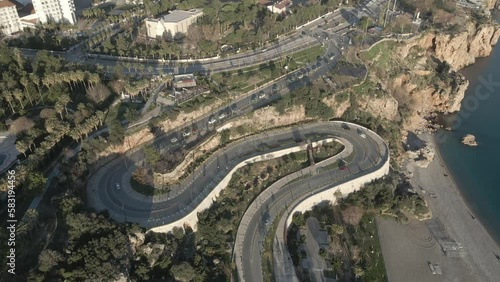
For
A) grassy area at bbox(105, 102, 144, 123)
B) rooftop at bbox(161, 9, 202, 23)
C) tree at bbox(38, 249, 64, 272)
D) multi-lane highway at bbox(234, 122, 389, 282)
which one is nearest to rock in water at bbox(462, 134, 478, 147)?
multi-lane highway at bbox(234, 122, 389, 282)

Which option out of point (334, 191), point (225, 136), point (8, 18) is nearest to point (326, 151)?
point (334, 191)

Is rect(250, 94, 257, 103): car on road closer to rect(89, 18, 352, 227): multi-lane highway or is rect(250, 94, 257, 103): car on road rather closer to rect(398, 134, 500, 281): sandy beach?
rect(89, 18, 352, 227): multi-lane highway

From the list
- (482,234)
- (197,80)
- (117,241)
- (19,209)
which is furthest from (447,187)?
(19,209)

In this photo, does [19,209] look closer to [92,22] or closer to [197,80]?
[197,80]

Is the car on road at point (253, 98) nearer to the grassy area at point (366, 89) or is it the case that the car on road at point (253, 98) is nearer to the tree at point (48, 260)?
the grassy area at point (366, 89)

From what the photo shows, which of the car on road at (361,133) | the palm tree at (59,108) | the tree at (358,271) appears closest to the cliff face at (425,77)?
the car on road at (361,133)
